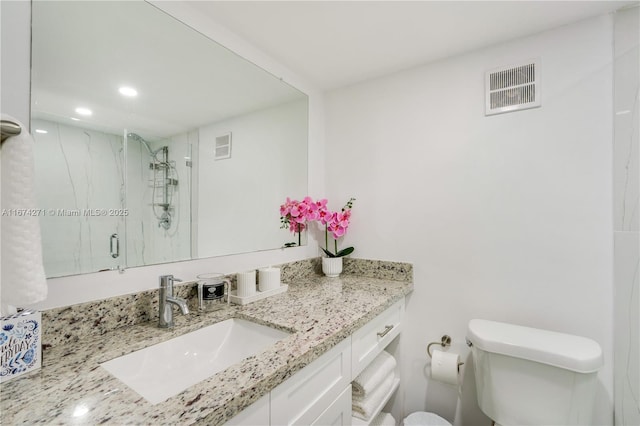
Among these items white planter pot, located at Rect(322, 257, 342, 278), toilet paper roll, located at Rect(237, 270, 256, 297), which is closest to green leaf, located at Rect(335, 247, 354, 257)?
white planter pot, located at Rect(322, 257, 342, 278)

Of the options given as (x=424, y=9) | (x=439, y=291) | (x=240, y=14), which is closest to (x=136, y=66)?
(x=240, y=14)

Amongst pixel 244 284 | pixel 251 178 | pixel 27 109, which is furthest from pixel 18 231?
pixel 251 178

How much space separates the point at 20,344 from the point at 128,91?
80 cm

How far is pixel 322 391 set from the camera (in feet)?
2.85

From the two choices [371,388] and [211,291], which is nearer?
[211,291]

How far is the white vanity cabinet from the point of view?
67 centimetres

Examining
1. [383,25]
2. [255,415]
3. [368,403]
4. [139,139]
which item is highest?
[383,25]

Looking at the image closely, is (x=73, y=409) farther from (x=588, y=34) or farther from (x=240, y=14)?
(x=588, y=34)

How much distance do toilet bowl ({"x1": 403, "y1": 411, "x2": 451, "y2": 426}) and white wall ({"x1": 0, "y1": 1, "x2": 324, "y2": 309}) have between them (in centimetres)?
100

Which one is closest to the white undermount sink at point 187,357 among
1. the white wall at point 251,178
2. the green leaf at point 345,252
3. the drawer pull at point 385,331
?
the white wall at point 251,178

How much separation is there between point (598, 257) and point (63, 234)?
194cm

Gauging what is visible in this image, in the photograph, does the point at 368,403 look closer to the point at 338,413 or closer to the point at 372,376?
the point at 372,376

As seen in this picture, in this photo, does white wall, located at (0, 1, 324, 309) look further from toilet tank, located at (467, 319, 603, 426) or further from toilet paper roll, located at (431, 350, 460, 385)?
toilet tank, located at (467, 319, 603, 426)

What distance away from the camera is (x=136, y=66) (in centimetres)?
99
